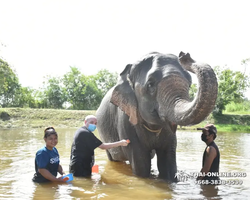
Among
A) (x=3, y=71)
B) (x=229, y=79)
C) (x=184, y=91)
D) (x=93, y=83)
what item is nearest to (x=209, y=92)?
(x=184, y=91)

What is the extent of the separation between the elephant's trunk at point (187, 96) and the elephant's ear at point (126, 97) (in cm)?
84

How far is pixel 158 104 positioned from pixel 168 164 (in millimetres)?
1583

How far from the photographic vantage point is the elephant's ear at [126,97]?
6.18 metres

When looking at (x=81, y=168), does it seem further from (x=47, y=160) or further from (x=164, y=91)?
(x=164, y=91)

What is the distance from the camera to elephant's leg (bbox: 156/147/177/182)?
6480mm

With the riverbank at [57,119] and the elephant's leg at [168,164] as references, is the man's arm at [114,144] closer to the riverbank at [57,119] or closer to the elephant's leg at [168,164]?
the elephant's leg at [168,164]

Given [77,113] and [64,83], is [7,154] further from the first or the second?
[64,83]

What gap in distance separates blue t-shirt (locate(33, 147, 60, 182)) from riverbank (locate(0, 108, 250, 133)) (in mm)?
23796

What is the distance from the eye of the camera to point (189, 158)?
31.9ft

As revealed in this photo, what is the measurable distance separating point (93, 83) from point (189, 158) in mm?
64629

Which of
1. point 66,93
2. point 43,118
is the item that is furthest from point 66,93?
point 43,118

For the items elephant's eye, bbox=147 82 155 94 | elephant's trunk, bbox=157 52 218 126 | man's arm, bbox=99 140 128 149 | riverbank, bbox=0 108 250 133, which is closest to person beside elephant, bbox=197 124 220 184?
elephant's trunk, bbox=157 52 218 126

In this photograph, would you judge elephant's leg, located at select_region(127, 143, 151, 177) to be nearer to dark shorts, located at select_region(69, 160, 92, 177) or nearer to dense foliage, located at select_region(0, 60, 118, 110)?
dark shorts, located at select_region(69, 160, 92, 177)

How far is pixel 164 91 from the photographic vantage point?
5.31 meters
